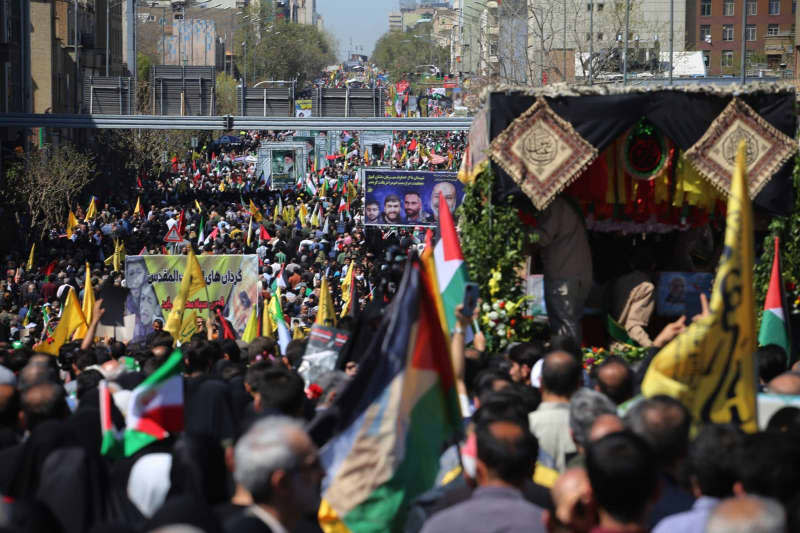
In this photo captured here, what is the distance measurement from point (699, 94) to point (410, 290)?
23.9ft

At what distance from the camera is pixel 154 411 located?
249 inches

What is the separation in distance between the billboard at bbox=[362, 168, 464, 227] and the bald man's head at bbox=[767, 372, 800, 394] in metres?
19.5

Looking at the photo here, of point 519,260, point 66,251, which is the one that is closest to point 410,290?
point 519,260

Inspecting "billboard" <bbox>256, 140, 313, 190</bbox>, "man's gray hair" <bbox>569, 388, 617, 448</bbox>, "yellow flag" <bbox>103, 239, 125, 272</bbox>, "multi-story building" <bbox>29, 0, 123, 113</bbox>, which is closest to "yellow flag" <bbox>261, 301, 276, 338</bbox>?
"yellow flag" <bbox>103, 239, 125, 272</bbox>

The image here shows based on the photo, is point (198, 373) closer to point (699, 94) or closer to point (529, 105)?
point (529, 105)

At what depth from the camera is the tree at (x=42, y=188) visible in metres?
41.1

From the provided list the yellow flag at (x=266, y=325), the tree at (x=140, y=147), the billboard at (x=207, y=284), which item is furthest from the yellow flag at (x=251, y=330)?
the tree at (x=140, y=147)

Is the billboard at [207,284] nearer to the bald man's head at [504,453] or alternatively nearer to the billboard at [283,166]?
the bald man's head at [504,453]

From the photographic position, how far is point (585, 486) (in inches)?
173

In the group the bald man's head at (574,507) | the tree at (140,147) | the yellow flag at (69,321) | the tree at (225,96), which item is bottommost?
the yellow flag at (69,321)

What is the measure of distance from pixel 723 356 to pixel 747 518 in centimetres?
233

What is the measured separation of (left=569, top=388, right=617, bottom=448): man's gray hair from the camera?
5.49 metres

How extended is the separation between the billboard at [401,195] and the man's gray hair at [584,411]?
20.4 meters

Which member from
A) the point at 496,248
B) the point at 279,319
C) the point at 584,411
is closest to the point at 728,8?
the point at 279,319
